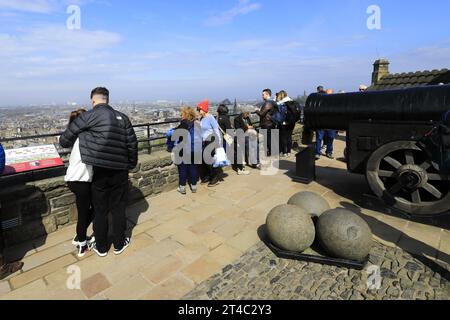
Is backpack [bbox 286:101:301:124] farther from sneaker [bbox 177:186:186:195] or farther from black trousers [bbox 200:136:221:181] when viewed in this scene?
sneaker [bbox 177:186:186:195]

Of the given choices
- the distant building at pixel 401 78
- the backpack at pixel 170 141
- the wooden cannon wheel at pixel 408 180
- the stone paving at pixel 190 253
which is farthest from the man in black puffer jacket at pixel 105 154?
the distant building at pixel 401 78

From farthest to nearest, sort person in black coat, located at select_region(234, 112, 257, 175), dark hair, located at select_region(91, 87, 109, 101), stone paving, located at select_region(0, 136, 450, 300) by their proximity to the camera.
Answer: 1. person in black coat, located at select_region(234, 112, 257, 175)
2. dark hair, located at select_region(91, 87, 109, 101)
3. stone paving, located at select_region(0, 136, 450, 300)

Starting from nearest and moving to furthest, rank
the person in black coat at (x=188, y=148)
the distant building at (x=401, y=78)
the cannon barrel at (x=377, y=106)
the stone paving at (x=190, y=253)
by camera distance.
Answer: the stone paving at (x=190, y=253) < the cannon barrel at (x=377, y=106) < the person in black coat at (x=188, y=148) < the distant building at (x=401, y=78)

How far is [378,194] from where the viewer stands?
4.30 m

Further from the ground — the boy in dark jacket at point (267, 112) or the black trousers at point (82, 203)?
the boy in dark jacket at point (267, 112)

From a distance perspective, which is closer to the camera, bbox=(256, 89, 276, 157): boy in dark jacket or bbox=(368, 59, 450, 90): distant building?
bbox=(256, 89, 276, 157): boy in dark jacket

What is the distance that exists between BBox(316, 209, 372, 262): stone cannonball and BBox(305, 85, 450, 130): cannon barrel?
2033 mm

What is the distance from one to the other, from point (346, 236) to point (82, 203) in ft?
9.96

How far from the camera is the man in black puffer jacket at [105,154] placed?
3.09 meters

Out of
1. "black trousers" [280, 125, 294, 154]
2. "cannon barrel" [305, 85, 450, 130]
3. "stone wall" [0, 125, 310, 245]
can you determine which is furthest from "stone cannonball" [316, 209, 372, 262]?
"black trousers" [280, 125, 294, 154]

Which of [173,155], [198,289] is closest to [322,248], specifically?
[198,289]

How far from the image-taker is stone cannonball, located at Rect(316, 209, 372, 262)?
295 centimetres

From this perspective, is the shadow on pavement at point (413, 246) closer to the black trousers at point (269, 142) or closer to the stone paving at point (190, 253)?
the stone paving at point (190, 253)
